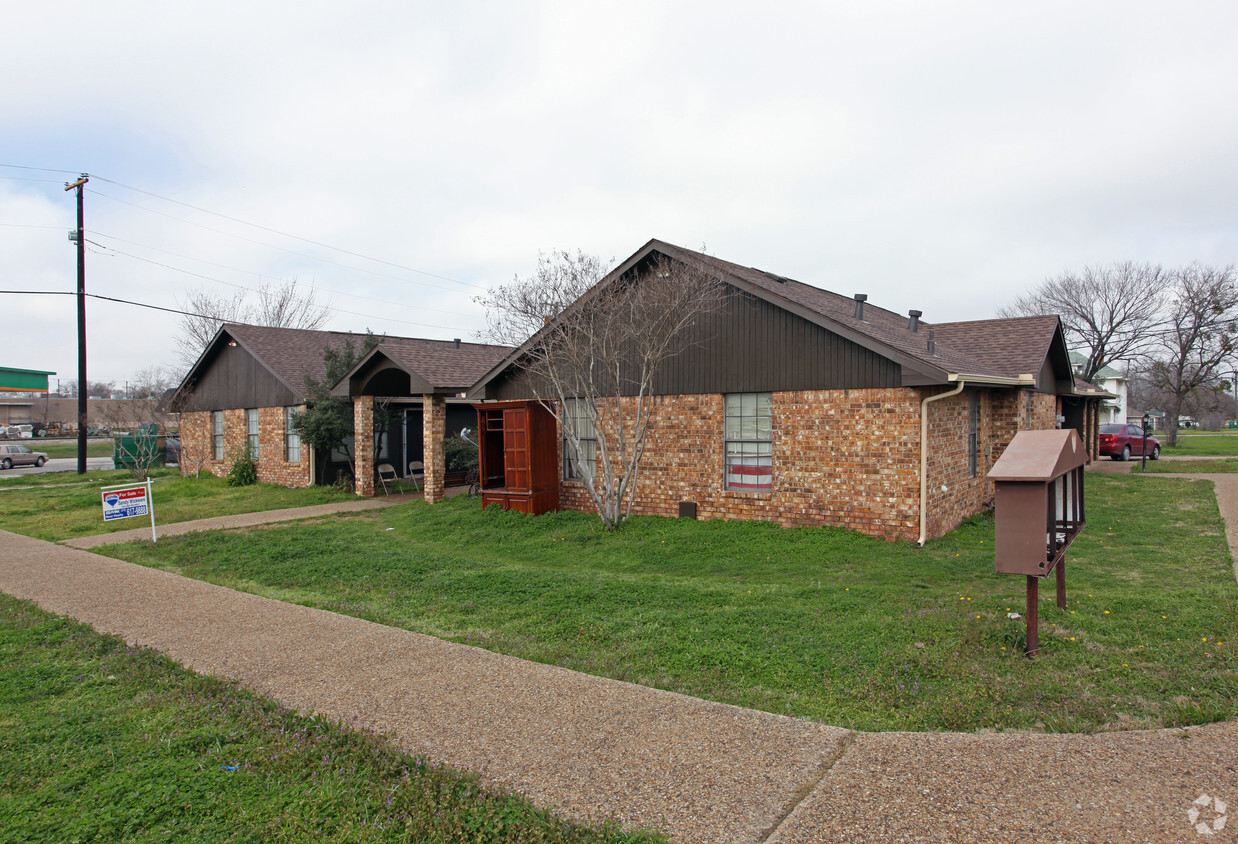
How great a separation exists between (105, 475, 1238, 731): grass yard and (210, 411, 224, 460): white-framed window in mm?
12127

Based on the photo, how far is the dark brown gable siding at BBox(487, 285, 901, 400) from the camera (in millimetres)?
10945

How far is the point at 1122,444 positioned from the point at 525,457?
2388cm

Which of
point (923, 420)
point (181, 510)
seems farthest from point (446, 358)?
point (923, 420)

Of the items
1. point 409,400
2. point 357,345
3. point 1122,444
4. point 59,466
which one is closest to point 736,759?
point 409,400

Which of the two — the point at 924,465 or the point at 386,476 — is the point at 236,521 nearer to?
the point at 386,476

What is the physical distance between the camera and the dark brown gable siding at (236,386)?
2044cm

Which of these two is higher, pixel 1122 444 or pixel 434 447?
pixel 434 447

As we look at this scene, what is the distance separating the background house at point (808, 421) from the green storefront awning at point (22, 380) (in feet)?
238

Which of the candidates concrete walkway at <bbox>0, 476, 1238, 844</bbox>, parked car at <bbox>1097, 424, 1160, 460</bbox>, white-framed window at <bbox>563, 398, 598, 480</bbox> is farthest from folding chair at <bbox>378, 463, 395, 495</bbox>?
parked car at <bbox>1097, 424, 1160, 460</bbox>

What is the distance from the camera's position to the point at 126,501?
11.7 m

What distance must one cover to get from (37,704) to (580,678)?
3680 mm

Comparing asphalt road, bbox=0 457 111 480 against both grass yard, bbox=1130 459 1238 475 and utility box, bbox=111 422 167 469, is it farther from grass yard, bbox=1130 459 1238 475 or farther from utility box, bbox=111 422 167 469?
grass yard, bbox=1130 459 1238 475

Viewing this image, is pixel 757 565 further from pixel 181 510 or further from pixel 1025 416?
pixel 181 510

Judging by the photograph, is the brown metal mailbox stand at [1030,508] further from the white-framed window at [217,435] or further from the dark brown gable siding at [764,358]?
the white-framed window at [217,435]
